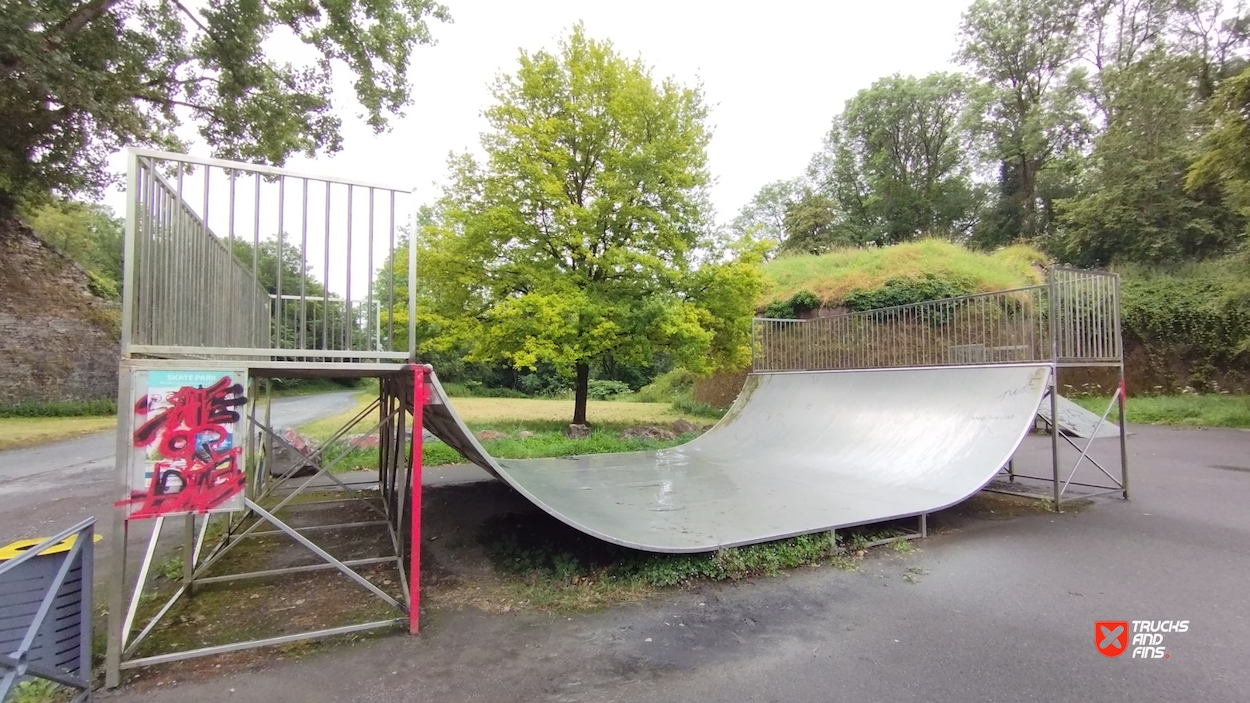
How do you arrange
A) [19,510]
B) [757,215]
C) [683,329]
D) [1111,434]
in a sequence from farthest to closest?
[757,215], [683,329], [1111,434], [19,510]

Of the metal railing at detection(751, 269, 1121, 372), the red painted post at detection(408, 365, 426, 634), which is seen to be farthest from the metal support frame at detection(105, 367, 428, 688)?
the metal railing at detection(751, 269, 1121, 372)

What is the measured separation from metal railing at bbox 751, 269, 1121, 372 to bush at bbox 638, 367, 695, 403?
1454 centimetres

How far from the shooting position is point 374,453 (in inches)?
425

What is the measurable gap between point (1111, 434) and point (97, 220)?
5816 centimetres

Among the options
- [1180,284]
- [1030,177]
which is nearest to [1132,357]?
[1180,284]

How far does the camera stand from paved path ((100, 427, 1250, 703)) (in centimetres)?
304

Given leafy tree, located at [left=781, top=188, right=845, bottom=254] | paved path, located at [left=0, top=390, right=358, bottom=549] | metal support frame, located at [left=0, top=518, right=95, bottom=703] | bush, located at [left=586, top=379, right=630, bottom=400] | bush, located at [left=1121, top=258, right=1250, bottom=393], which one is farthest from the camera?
leafy tree, located at [left=781, top=188, right=845, bottom=254]

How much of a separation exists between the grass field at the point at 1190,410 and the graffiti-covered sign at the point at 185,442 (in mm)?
18068

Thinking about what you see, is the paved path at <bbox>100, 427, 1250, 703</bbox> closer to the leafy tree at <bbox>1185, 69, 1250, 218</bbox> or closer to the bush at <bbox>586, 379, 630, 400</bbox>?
the leafy tree at <bbox>1185, 69, 1250, 218</bbox>

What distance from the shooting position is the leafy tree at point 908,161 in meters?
37.2

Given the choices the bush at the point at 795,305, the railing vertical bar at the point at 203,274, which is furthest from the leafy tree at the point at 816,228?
the railing vertical bar at the point at 203,274

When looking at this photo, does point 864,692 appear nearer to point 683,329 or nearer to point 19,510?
point 683,329

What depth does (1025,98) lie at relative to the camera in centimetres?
3475

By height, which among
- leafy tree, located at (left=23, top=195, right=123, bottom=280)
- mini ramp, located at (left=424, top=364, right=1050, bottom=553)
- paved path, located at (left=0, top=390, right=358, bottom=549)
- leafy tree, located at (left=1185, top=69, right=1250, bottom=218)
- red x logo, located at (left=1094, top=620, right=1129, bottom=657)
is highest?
leafy tree, located at (left=23, top=195, right=123, bottom=280)
